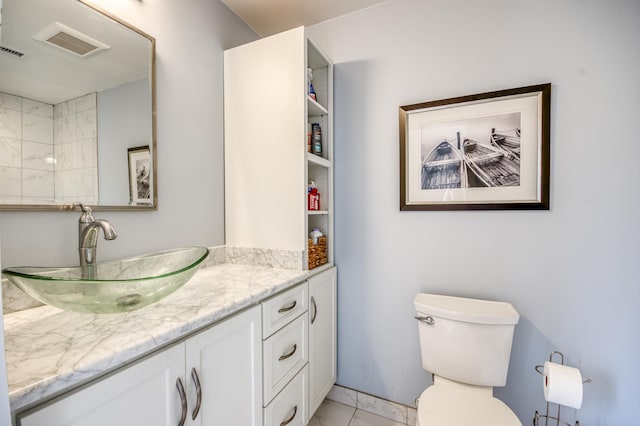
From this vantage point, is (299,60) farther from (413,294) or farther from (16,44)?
(413,294)

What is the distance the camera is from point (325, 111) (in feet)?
5.68

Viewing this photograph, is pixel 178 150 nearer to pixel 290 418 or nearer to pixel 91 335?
pixel 91 335

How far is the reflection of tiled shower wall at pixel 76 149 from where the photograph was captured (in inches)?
38.6

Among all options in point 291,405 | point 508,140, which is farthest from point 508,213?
point 291,405

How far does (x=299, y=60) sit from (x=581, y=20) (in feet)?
4.44

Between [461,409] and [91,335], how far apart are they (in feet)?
4.37

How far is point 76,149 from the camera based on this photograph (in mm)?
1020

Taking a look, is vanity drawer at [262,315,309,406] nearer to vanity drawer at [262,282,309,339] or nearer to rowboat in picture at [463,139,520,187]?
vanity drawer at [262,282,309,339]

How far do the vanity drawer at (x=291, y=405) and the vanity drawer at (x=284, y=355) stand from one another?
0.04 m

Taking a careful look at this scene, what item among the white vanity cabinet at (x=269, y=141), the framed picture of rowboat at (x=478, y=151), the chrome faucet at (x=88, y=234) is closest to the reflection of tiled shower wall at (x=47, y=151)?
the chrome faucet at (x=88, y=234)

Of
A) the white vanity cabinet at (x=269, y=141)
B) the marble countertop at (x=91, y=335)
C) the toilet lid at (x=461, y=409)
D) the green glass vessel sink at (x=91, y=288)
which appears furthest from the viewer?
the white vanity cabinet at (x=269, y=141)

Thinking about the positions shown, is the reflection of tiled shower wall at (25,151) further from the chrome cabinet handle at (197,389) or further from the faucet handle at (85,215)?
the chrome cabinet handle at (197,389)

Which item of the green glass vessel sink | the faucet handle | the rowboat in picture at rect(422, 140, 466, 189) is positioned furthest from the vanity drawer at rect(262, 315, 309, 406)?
the rowboat in picture at rect(422, 140, 466, 189)

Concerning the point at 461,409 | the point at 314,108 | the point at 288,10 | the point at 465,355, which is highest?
the point at 288,10
